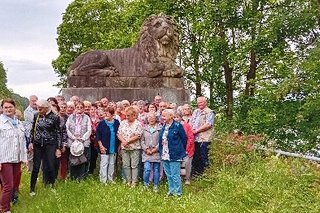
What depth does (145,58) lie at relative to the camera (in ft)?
51.1

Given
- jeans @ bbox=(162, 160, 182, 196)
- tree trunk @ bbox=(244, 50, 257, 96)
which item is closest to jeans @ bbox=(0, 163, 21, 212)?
jeans @ bbox=(162, 160, 182, 196)

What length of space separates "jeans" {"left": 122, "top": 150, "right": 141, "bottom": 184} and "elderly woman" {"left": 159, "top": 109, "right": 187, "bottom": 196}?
2.98 feet

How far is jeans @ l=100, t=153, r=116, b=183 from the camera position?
1118 centimetres

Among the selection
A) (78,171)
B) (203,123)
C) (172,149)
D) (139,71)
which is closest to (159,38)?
(139,71)

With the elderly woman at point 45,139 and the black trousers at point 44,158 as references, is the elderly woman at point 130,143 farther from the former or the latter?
the black trousers at point 44,158

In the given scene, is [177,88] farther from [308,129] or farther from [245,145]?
[308,129]

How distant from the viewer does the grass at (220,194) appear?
8523 mm

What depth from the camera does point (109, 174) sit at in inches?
445

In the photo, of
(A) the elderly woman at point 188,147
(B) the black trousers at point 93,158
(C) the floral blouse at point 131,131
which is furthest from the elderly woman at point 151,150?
(B) the black trousers at point 93,158

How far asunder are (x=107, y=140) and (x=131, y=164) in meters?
0.67

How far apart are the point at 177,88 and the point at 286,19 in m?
9.75

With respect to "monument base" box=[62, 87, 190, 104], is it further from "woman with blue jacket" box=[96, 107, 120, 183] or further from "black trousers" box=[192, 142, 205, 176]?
"woman with blue jacket" box=[96, 107, 120, 183]

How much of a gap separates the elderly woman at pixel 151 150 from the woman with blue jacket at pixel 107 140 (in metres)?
0.63

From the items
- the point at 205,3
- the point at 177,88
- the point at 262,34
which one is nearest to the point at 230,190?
the point at 177,88
